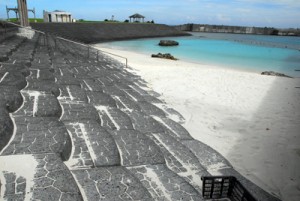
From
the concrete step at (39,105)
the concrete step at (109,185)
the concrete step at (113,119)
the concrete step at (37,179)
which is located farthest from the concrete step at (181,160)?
the concrete step at (39,105)

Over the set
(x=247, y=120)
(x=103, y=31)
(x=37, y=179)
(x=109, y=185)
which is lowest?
(x=247, y=120)

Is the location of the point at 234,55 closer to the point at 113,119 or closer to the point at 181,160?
the point at 113,119

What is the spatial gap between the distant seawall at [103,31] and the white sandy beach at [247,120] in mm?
25964

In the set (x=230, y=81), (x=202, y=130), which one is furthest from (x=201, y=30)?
(x=202, y=130)

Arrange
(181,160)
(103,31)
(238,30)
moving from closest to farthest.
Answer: (181,160) < (103,31) < (238,30)

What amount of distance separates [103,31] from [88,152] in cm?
4332

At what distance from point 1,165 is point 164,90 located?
752 cm

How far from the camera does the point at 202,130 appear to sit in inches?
240

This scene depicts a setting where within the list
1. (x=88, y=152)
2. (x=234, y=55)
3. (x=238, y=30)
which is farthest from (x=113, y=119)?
(x=238, y=30)

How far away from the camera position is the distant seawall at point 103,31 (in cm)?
3378

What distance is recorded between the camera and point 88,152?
3582mm

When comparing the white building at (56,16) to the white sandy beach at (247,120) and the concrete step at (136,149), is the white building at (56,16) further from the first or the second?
the concrete step at (136,149)

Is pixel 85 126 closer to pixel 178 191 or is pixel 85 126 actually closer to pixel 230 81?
pixel 178 191

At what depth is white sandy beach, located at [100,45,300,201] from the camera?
4.59 m
